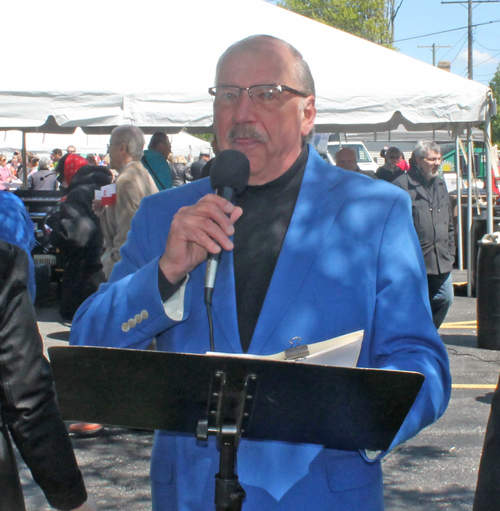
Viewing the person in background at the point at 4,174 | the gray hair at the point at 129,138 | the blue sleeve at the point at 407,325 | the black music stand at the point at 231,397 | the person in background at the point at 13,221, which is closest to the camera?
the black music stand at the point at 231,397

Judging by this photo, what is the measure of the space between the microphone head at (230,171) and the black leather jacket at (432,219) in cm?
571

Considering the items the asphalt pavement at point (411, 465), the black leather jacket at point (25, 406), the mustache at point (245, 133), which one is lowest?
the asphalt pavement at point (411, 465)

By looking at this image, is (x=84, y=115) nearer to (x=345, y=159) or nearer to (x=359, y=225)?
(x=345, y=159)

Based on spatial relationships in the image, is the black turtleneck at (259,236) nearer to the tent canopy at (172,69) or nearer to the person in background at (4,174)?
the tent canopy at (172,69)

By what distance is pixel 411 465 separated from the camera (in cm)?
488

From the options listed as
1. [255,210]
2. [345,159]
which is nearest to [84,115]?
[345,159]

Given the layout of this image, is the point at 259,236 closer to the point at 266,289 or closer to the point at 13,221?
the point at 266,289

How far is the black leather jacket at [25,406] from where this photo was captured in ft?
6.06

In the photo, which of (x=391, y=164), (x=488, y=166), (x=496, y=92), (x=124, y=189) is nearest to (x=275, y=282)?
(x=124, y=189)

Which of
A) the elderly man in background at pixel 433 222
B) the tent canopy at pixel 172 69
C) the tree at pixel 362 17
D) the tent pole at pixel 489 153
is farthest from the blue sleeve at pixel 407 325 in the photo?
the tree at pixel 362 17

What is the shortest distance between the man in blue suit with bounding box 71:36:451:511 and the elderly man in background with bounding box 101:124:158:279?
11.5 feet

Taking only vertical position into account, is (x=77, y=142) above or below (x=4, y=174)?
above

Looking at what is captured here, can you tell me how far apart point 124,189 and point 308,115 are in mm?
3794

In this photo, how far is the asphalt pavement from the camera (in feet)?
14.2
